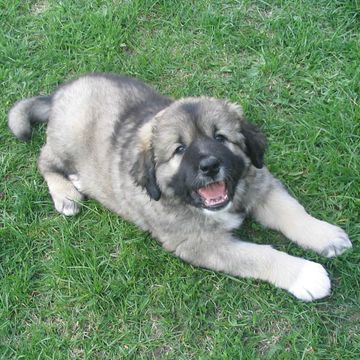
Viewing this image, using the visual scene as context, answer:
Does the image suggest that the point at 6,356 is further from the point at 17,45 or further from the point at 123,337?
the point at 17,45

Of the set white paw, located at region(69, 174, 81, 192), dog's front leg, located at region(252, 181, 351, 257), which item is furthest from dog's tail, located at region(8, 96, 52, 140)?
dog's front leg, located at region(252, 181, 351, 257)

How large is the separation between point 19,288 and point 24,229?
447 millimetres

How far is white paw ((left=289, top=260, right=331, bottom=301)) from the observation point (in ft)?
10.5

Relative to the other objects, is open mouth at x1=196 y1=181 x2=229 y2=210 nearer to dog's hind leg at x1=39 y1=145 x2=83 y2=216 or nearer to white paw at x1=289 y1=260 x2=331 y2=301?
white paw at x1=289 y1=260 x2=331 y2=301

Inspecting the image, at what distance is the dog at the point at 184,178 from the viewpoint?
3.18 metres

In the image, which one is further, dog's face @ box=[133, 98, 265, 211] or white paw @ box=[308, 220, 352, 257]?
white paw @ box=[308, 220, 352, 257]

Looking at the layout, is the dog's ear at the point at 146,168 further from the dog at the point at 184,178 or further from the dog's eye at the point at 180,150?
the dog's eye at the point at 180,150

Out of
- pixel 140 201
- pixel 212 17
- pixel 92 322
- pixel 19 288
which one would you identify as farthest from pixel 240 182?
pixel 212 17

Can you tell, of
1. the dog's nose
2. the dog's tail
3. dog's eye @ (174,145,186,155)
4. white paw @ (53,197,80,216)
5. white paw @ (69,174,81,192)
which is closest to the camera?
the dog's nose

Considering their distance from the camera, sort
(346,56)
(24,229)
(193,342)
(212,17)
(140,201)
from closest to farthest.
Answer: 1. (193,342)
2. (140,201)
3. (24,229)
4. (346,56)
5. (212,17)

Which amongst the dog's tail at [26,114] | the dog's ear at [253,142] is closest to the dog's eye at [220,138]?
the dog's ear at [253,142]

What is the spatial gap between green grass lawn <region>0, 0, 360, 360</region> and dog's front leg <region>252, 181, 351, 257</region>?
2.7 inches

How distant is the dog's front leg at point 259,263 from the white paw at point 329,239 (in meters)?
0.14

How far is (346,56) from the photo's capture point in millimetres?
4395
